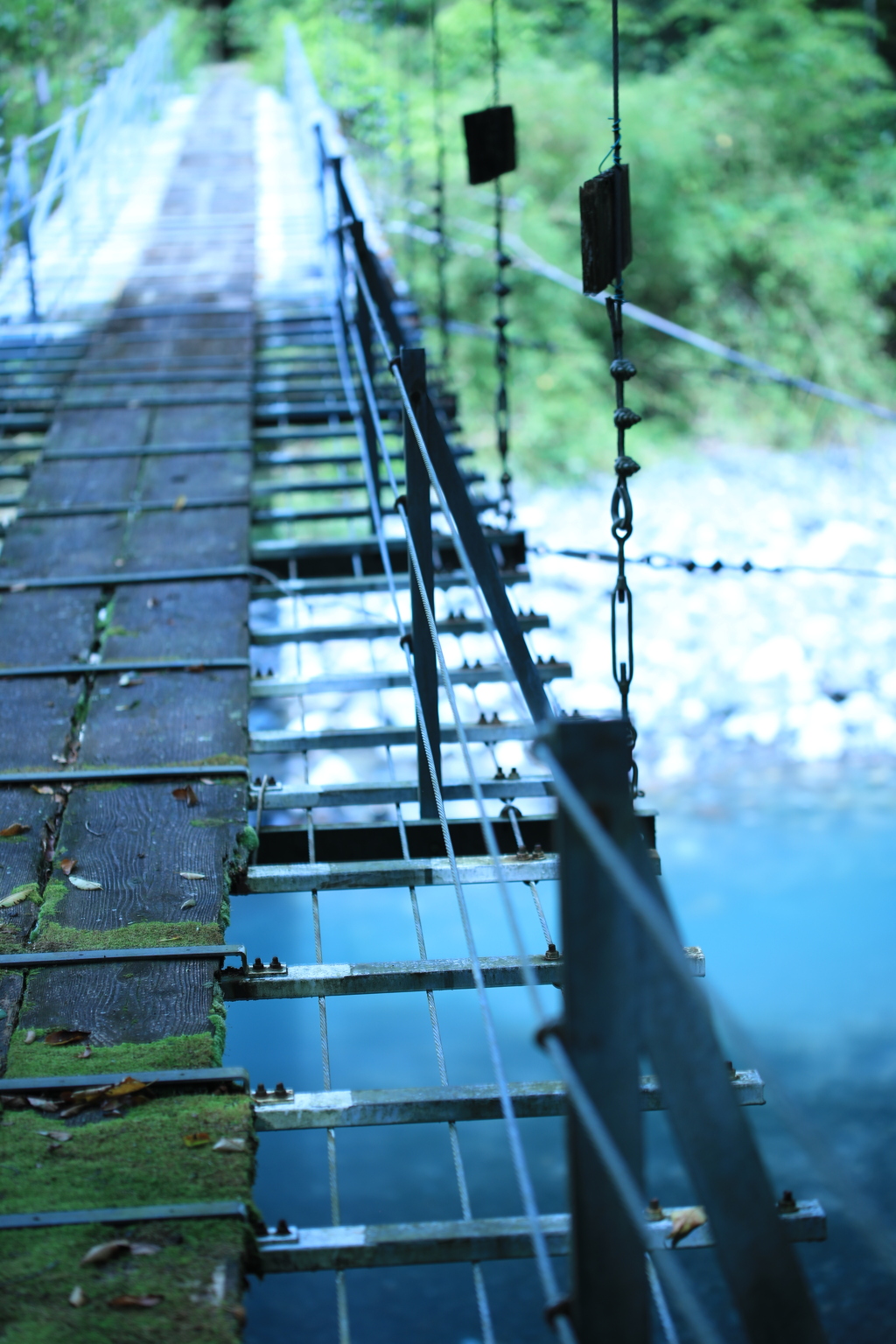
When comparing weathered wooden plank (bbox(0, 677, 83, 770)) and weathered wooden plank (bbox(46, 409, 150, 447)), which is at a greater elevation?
weathered wooden plank (bbox(46, 409, 150, 447))

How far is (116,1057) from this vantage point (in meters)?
2.00

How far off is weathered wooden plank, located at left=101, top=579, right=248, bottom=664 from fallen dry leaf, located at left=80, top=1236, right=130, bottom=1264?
1.97 metres

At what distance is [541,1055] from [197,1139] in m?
7.45

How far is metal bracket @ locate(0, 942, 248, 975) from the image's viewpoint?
2.21 m

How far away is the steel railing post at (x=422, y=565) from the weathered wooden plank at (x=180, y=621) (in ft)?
2.92

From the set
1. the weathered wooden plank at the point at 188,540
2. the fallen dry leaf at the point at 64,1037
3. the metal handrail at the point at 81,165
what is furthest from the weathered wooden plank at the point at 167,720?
the metal handrail at the point at 81,165

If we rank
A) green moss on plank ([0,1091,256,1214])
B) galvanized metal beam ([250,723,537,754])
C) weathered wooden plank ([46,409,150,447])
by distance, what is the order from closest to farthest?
green moss on plank ([0,1091,256,1214])
galvanized metal beam ([250,723,537,754])
weathered wooden plank ([46,409,150,447])

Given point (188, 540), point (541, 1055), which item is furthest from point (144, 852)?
point (541, 1055)

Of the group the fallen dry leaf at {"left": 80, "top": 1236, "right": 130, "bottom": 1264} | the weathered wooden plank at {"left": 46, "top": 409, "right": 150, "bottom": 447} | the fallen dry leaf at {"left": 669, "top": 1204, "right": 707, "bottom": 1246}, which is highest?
the weathered wooden plank at {"left": 46, "top": 409, "right": 150, "bottom": 447}

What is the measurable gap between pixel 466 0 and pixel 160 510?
44.5 ft

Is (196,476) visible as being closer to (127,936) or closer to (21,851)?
(21,851)

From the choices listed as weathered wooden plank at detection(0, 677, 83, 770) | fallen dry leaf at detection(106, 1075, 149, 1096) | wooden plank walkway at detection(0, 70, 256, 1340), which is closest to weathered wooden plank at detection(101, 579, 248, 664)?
wooden plank walkway at detection(0, 70, 256, 1340)

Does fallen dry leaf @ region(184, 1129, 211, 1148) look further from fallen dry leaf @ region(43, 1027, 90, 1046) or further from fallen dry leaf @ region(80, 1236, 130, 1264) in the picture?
fallen dry leaf @ region(43, 1027, 90, 1046)

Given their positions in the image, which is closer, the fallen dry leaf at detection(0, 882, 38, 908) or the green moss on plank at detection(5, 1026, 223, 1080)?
the green moss on plank at detection(5, 1026, 223, 1080)
